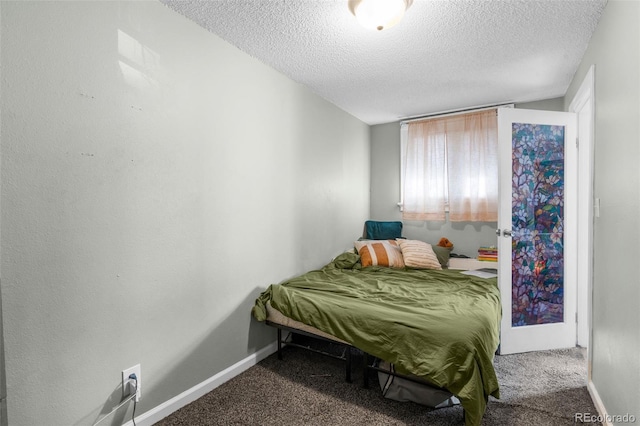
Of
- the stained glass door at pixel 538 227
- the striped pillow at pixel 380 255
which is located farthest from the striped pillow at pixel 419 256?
the stained glass door at pixel 538 227

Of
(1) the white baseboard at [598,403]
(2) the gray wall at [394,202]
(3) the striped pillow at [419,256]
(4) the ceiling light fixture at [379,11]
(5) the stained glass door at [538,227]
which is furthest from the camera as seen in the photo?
(2) the gray wall at [394,202]

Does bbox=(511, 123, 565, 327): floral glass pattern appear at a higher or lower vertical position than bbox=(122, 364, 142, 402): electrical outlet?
higher

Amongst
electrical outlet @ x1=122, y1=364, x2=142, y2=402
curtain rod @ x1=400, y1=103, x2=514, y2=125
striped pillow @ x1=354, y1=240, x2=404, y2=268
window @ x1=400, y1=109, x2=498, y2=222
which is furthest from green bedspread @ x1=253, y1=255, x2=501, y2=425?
curtain rod @ x1=400, y1=103, x2=514, y2=125

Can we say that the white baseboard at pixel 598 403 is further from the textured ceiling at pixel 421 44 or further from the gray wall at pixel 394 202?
the textured ceiling at pixel 421 44

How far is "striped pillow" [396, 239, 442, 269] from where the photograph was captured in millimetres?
3340

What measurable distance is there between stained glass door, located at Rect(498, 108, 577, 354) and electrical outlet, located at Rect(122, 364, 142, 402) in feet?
Answer: 9.01

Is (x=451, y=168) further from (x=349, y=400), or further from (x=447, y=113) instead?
(x=349, y=400)

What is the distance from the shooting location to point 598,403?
193cm

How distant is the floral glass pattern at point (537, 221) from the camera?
110 inches

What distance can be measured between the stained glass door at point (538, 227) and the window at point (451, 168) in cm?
83

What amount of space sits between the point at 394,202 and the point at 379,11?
287 cm

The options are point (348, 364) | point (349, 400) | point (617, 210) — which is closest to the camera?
point (617, 210)

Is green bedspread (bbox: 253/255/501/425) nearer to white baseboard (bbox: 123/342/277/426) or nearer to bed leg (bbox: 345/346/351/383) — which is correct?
bed leg (bbox: 345/346/351/383)

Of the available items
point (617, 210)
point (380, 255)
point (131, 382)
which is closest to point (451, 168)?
point (380, 255)
